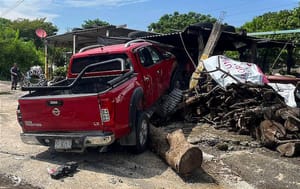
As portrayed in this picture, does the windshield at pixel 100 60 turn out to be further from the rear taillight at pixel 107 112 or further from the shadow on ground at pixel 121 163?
the rear taillight at pixel 107 112

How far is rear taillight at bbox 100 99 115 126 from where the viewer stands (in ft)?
20.1

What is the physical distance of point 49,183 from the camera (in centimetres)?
567

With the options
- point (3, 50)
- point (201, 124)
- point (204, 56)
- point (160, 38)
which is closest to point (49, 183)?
point (201, 124)

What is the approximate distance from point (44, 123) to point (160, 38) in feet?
26.7

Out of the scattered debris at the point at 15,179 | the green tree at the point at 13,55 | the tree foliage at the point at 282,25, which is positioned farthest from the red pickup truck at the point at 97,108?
the green tree at the point at 13,55

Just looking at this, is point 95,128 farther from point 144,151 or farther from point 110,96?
point 144,151

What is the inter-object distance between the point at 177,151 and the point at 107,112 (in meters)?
1.35

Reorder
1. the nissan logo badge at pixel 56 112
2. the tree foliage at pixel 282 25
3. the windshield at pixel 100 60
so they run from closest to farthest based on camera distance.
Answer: the nissan logo badge at pixel 56 112
the windshield at pixel 100 60
the tree foliage at pixel 282 25

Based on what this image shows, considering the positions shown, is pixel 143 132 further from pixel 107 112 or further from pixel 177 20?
pixel 177 20

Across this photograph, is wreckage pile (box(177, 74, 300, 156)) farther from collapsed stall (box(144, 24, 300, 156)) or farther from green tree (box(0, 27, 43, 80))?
green tree (box(0, 27, 43, 80))

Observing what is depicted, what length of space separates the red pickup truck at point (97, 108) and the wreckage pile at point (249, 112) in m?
1.98

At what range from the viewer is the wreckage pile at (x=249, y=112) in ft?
24.3

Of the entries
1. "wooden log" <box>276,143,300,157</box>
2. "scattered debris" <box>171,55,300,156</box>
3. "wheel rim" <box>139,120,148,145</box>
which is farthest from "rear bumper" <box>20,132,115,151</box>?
"wooden log" <box>276,143,300,157</box>

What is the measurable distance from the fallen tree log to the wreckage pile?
2.14 meters
